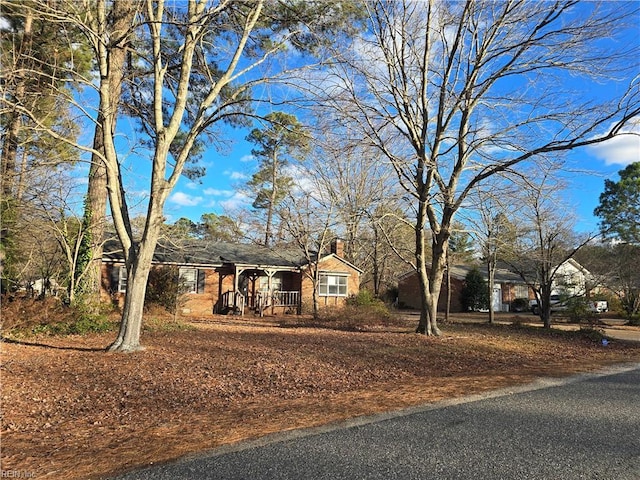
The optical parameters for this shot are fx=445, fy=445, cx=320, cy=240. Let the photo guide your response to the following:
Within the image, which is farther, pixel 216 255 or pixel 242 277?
pixel 242 277

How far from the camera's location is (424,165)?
12648mm

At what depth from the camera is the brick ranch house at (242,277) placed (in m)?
20.3

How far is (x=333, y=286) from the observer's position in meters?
26.6

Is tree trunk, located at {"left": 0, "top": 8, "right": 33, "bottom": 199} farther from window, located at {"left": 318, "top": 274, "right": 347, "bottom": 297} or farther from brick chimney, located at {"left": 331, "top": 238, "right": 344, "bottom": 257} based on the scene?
brick chimney, located at {"left": 331, "top": 238, "right": 344, "bottom": 257}

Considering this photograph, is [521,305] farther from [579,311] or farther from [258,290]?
[258,290]

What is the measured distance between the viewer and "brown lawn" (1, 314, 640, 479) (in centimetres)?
432

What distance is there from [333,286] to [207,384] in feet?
65.5

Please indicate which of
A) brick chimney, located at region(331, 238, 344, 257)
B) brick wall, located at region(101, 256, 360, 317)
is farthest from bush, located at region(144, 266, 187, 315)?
brick chimney, located at region(331, 238, 344, 257)

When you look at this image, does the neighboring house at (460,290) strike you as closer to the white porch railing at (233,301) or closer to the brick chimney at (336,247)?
the brick chimney at (336,247)

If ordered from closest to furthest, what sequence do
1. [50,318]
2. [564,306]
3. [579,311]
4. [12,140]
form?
[50,318]
[12,140]
[579,311]
[564,306]

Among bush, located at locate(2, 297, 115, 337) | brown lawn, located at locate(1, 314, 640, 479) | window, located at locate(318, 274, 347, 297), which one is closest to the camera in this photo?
brown lawn, located at locate(1, 314, 640, 479)

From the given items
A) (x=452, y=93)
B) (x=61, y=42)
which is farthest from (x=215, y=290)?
(x=452, y=93)

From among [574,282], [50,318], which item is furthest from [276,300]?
[574,282]

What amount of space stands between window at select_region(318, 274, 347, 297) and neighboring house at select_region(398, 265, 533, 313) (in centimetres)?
1044
